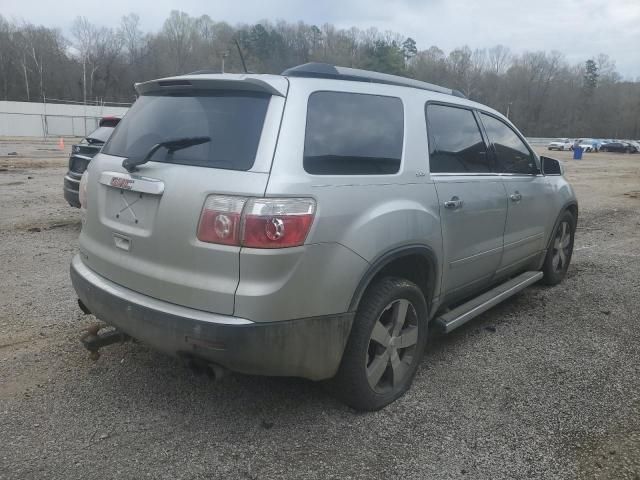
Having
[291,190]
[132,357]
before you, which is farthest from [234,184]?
[132,357]

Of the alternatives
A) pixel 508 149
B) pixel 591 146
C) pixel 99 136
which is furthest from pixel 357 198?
pixel 591 146

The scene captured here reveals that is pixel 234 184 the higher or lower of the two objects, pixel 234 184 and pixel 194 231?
the higher

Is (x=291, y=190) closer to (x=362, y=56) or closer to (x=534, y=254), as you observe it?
(x=534, y=254)

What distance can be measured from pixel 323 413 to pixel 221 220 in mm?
1339

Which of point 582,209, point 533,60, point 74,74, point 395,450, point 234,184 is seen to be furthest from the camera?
point 533,60

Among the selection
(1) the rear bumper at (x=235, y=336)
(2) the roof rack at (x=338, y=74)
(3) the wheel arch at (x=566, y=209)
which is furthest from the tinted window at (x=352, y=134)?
(3) the wheel arch at (x=566, y=209)

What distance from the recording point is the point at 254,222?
2377 millimetres

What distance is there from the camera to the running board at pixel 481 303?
3.60 m

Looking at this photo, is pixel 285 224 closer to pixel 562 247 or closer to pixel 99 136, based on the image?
pixel 562 247

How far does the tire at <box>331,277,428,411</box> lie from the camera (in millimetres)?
2848

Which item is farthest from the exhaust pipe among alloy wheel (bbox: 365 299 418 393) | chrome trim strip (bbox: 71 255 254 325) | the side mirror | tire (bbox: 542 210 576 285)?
tire (bbox: 542 210 576 285)

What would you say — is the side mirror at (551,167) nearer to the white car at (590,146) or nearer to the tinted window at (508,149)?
the tinted window at (508,149)

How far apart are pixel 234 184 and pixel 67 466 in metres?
1.56

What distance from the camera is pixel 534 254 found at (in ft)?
16.3
